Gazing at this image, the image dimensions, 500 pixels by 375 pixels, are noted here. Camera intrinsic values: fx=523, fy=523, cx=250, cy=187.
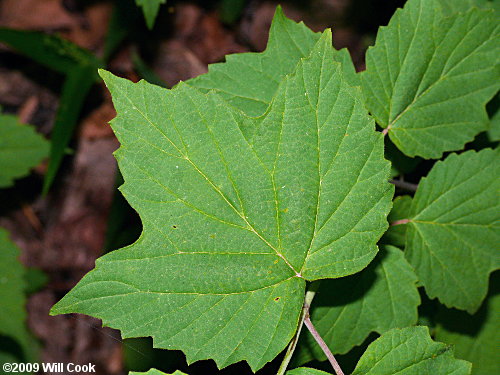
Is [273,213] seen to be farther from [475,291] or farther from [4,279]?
[4,279]

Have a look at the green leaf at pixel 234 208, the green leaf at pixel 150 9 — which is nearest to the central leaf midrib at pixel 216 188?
the green leaf at pixel 234 208

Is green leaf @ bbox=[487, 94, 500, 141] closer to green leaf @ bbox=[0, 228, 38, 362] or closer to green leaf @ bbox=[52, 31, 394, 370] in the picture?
green leaf @ bbox=[52, 31, 394, 370]

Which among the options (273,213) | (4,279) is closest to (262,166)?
(273,213)

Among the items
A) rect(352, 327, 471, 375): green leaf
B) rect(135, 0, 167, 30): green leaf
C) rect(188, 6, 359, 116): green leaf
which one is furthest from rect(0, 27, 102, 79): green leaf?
rect(352, 327, 471, 375): green leaf

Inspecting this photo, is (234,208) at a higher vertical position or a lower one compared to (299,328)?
higher

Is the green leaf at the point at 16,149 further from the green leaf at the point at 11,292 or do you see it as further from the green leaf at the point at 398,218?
the green leaf at the point at 398,218

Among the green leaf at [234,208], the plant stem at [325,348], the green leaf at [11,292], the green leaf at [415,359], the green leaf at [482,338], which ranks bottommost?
the green leaf at [11,292]

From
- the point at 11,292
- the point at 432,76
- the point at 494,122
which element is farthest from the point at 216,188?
the point at 11,292

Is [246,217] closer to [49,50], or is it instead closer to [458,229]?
[458,229]
